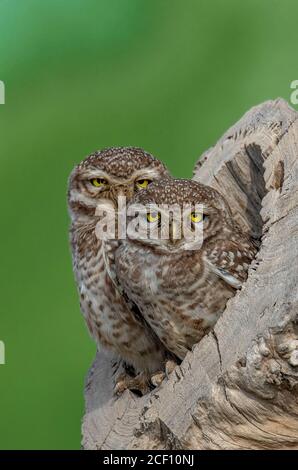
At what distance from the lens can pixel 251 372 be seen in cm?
185

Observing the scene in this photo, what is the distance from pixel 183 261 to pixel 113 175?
525 mm

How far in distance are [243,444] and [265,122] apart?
39.3 inches

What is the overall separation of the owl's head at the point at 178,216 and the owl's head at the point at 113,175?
321 mm

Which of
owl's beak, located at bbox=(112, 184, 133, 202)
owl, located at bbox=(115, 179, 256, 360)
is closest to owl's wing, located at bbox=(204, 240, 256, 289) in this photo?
owl, located at bbox=(115, 179, 256, 360)

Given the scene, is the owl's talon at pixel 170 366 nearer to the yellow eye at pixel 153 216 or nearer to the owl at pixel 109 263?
the owl at pixel 109 263

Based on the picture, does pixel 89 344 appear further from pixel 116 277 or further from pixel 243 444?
pixel 243 444

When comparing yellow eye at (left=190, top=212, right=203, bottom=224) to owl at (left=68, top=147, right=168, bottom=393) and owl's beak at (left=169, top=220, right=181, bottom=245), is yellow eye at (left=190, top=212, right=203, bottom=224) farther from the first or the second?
owl at (left=68, top=147, right=168, bottom=393)

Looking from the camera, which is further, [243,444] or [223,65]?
[223,65]

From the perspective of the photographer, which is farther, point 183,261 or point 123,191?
point 123,191

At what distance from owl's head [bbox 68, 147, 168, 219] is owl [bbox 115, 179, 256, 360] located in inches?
12.1

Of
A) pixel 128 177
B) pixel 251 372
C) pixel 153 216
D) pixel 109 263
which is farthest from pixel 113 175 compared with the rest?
pixel 251 372

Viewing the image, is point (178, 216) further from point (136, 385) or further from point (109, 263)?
point (136, 385)

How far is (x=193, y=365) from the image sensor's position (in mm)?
Result: 2100
